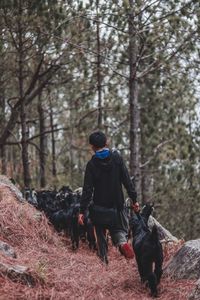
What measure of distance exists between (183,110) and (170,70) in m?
4.80

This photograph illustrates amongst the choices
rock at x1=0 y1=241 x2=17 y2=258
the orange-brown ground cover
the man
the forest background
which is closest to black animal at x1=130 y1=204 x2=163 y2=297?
the orange-brown ground cover

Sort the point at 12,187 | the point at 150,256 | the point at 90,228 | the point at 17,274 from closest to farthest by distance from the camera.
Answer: the point at 17,274 < the point at 150,256 < the point at 90,228 < the point at 12,187

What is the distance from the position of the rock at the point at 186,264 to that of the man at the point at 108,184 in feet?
1.81

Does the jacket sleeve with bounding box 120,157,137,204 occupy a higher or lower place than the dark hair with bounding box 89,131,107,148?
lower

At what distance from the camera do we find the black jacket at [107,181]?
6695 millimetres

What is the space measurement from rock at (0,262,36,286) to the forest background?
26.0 feet

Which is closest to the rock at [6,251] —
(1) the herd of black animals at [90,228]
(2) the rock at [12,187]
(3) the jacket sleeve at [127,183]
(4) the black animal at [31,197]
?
(1) the herd of black animals at [90,228]

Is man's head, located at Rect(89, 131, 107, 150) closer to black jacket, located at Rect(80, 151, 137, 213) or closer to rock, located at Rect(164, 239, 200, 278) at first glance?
black jacket, located at Rect(80, 151, 137, 213)

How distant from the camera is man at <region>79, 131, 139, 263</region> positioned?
665 centimetres

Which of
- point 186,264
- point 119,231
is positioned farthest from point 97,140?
point 186,264

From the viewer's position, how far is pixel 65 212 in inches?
391

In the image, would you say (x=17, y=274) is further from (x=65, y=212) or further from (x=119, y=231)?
(x=65, y=212)

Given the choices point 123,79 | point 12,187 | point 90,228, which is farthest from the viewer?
point 123,79

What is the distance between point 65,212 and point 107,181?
3319 millimetres
